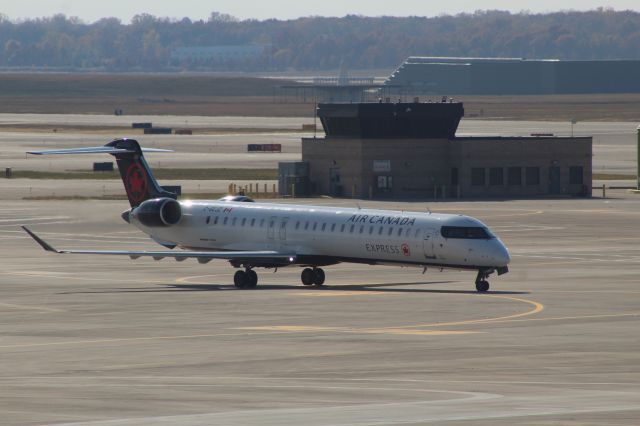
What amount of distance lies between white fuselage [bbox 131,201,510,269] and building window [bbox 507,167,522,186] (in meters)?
53.0

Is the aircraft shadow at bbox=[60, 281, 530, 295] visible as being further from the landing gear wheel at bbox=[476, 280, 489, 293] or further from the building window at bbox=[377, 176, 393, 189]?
the building window at bbox=[377, 176, 393, 189]

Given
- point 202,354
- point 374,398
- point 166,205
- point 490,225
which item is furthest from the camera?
point 490,225

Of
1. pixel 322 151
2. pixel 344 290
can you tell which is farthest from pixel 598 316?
pixel 322 151

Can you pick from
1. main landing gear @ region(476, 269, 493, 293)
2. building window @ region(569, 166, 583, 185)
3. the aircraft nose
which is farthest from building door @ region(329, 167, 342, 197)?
the aircraft nose

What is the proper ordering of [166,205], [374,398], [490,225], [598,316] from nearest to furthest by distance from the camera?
[374,398]
[598,316]
[166,205]
[490,225]

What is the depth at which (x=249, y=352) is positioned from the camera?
118ft

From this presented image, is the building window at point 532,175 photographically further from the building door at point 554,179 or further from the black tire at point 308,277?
the black tire at point 308,277

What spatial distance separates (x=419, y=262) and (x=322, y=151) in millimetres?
56842

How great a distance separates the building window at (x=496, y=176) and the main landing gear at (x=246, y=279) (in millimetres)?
55468

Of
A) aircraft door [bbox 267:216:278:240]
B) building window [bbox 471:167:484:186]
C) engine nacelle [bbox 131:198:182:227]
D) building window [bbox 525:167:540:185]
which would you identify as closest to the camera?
aircraft door [bbox 267:216:278:240]

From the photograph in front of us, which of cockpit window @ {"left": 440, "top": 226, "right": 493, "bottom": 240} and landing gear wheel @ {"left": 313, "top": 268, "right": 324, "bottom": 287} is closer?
cockpit window @ {"left": 440, "top": 226, "right": 493, "bottom": 240}

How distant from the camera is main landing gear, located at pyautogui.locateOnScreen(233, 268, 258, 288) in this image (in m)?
53.7

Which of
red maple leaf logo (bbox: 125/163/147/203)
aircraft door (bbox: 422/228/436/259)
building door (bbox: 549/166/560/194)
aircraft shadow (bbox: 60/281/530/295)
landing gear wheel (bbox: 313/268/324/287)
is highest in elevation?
red maple leaf logo (bbox: 125/163/147/203)

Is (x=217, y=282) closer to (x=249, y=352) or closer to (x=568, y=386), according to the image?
(x=249, y=352)
